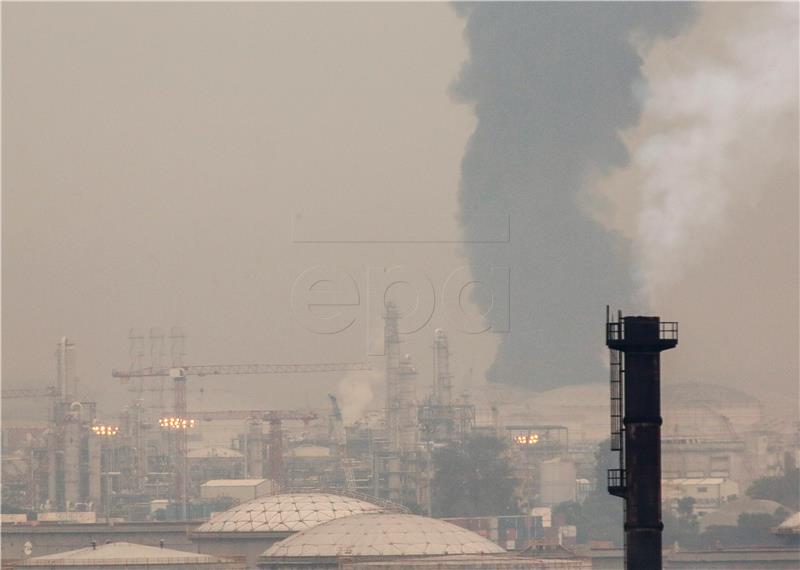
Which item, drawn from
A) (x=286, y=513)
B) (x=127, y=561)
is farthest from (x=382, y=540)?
(x=286, y=513)

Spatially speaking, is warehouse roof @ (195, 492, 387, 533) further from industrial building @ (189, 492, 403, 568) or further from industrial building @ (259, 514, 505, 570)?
industrial building @ (259, 514, 505, 570)

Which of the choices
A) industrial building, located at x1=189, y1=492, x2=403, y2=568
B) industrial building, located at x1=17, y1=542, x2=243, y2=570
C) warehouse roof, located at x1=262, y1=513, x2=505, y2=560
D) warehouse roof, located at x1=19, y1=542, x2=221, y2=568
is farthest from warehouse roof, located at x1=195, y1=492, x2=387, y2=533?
warehouse roof, located at x1=262, y1=513, x2=505, y2=560

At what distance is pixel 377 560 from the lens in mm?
122438

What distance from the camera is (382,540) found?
126m

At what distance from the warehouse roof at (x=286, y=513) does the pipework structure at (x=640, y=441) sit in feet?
291

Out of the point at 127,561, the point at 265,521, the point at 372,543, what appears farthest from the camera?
the point at 265,521

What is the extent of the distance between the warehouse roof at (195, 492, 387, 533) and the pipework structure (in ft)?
291

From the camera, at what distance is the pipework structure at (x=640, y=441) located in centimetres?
6412

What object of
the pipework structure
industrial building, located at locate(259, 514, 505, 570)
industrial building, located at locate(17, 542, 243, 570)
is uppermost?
the pipework structure

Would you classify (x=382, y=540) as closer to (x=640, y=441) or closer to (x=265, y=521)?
(x=265, y=521)

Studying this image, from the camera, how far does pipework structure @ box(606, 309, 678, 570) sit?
64.1 metres

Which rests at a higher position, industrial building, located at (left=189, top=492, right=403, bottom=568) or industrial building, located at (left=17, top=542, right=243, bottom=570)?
industrial building, located at (left=189, top=492, right=403, bottom=568)

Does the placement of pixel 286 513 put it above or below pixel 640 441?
below

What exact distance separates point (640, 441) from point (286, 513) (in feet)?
304
